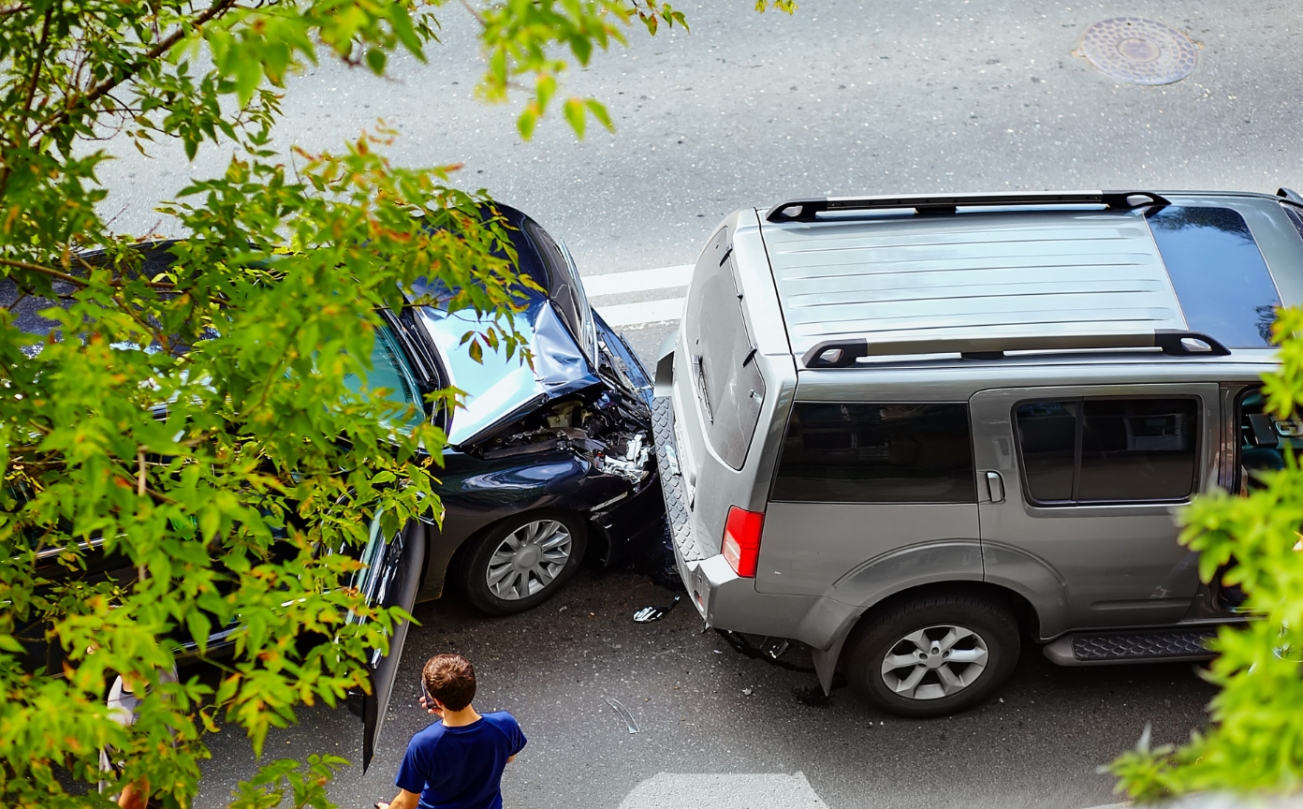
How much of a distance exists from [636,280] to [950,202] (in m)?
3.06

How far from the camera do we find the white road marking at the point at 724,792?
5.16 m

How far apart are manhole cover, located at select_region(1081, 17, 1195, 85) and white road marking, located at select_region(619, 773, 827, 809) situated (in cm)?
713

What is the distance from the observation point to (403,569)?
509cm

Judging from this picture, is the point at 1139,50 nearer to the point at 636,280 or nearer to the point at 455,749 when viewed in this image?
the point at 636,280

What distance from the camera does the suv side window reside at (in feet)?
15.5

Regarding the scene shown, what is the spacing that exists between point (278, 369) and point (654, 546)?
3823 mm

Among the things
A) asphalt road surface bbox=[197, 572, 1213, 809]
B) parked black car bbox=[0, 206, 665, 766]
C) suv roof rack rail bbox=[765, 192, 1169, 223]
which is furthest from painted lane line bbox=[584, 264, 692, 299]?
asphalt road surface bbox=[197, 572, 1213, 809]

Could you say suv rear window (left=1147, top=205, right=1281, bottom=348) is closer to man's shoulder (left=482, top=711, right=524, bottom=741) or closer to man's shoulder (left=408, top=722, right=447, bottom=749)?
man's shoulder (left=482, top=711, right=524, bottom=741)

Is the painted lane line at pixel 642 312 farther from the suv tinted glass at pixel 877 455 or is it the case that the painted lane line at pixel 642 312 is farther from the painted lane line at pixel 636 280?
the suv tinted glass at pixel 877 455

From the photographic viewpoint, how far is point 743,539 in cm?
488

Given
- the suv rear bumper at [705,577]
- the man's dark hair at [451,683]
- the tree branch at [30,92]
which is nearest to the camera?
the tree branch at [30,92]

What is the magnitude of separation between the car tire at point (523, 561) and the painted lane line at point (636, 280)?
245cm

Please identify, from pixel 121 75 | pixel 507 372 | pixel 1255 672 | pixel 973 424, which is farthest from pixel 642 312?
pixel 1255 672

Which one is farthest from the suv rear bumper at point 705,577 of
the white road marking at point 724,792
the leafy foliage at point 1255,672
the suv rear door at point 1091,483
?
the leafy foliage at point 1255,672
